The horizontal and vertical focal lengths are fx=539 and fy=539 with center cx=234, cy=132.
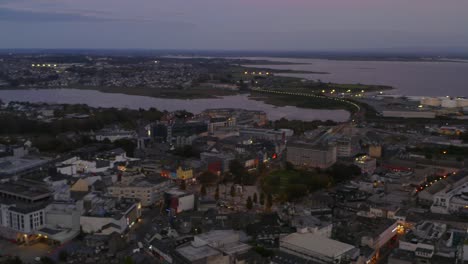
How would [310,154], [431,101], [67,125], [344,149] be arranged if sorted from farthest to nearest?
[431,101], [67,125], [344,149], [310,154]

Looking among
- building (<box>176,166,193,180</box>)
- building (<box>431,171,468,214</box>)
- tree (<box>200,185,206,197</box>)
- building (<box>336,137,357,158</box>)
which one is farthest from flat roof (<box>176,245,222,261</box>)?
building (<box>336,137,357,158</box>)

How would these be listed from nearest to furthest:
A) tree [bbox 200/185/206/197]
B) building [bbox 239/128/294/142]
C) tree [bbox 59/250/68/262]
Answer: tree [bbox 59/250/68/262]
tree [bbox 200/185/206/197]
building [bbox 239/128/294/142]

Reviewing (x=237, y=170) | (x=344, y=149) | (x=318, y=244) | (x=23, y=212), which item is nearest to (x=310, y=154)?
(x=344, y=149)

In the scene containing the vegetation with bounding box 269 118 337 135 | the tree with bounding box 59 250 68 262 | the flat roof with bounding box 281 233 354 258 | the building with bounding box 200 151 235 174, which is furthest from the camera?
the vegetation with bounding box 269 118 337 135

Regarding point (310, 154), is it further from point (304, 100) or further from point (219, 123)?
point (304, 100)

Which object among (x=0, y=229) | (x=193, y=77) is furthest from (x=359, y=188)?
(x=193, y=77)

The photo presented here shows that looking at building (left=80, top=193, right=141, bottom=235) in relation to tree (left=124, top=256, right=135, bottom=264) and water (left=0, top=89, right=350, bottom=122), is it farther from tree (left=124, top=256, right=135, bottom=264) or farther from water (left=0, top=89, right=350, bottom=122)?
water (left=0, top=89, right=350, bottom=122)
